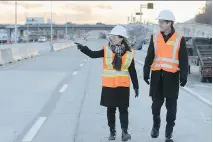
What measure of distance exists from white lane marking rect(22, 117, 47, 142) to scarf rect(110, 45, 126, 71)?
1.76 m

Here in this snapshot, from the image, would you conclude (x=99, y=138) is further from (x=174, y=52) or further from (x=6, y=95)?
(x=6, y=95)

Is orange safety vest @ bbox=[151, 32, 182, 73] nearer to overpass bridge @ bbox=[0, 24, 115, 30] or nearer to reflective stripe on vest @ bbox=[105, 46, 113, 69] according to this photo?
reflective stripe on vest @ bbox=[105, 46, 113, 69]

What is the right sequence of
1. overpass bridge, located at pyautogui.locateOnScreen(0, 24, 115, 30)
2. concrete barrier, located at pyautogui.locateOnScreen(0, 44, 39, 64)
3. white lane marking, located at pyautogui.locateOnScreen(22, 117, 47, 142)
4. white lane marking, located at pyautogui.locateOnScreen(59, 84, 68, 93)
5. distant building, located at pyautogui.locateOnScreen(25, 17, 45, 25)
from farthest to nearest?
distant building, located at pyautogui.locateOnScreen(25, 17, 45, 25) → overpass bridge, located at pyautogui.locateOnScreen(0, 24, 115, 30) → concrete barrier, located at pyautogui.locateOnScreen(0, 44, 39, 64) → white lane marking, located at pyautogui.locateOnScreen(59, 84, 68, 93) → white lane marking, located at pyautogui.locateOnScreen(22, 117, 47, 142)

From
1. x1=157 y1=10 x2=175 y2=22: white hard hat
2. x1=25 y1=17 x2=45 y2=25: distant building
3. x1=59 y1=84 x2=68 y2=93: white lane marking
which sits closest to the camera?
x1=157 y1=10 x2=175 y2=22: white hard hat

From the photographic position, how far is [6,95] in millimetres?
11750

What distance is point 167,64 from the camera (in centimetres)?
643

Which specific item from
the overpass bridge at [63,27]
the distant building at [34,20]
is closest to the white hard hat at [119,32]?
the overpass bridge at [63,27]

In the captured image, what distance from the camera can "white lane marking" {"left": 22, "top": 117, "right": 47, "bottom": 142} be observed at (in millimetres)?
6863

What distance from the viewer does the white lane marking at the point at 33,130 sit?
22.5ft

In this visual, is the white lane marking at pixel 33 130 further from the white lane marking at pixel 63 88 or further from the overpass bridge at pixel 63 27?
the overpass bridge at pixel 63 27

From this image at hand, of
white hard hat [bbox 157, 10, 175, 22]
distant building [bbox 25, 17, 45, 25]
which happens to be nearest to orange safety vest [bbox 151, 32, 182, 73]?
white hard hat [bbox 157, 10, 175, 22]

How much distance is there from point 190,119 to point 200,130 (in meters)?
1.06

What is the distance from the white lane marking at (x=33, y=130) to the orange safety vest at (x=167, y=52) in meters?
2.30

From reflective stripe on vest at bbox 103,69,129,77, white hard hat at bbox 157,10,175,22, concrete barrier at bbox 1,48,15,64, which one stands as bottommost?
concrete barrier at bbox 1,48,15,64
